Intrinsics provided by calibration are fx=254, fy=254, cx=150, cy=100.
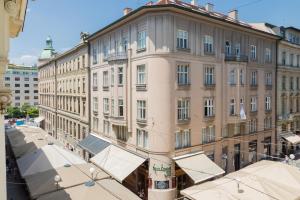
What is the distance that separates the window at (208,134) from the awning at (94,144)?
10103 mm

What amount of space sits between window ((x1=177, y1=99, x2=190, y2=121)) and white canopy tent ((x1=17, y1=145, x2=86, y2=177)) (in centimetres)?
862

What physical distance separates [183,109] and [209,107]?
340 centimetres

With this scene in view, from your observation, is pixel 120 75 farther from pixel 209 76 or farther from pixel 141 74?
pixel 209 76

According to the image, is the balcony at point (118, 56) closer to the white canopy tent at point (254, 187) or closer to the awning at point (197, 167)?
the awning at point (197, 167)

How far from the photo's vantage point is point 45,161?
757 inches

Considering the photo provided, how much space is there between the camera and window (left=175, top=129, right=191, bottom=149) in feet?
70.0

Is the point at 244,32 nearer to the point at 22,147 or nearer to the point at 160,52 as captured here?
the point at 160,52

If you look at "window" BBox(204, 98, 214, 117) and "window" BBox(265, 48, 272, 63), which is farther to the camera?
"window" BBox(265, 48, 272, 63)

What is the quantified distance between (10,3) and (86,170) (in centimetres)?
1496

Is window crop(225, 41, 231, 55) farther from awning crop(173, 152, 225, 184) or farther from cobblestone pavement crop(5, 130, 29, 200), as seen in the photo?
cobblestone pavement crop(5, 130, 29, 200)

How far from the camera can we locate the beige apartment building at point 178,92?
20406 mm

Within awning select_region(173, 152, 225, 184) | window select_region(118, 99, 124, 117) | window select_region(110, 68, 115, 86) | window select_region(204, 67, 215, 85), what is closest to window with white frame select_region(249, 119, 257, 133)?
window select_region(204, 67, 215, 85)

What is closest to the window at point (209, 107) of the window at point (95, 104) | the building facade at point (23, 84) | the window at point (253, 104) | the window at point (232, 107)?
the window at point (232, 107)

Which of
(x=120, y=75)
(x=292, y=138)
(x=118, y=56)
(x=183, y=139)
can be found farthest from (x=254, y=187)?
(x=292, y=138)
